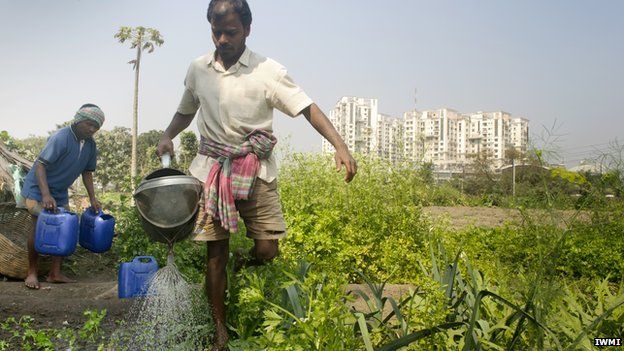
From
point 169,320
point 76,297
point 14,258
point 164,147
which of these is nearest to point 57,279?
point 14,258

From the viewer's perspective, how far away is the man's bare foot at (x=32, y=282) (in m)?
5.39

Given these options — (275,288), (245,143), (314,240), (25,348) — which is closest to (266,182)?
(245,143)

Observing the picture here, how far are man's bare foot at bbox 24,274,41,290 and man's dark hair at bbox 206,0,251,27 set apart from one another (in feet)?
11.5

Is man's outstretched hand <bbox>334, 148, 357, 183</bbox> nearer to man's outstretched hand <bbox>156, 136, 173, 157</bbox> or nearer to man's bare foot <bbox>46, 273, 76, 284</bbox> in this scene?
man's outstretched hand <bbox>156, 136, 173, 157</bbox>

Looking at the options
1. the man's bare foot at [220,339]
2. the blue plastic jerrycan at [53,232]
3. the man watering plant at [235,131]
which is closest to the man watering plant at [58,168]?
the blue plastic jerrycan at [53,232]

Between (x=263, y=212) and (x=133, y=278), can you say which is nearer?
(x=263, y=212)

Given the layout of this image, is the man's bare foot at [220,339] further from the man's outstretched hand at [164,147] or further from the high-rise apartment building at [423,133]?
the high-rise apartment building at [423,133]

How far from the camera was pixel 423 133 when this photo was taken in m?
7.11

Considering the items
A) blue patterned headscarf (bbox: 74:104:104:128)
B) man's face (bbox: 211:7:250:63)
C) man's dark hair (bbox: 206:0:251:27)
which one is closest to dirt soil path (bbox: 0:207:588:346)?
blue patterned headscarf (bbox: 74:104:104:128)

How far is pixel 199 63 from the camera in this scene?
10.9ft

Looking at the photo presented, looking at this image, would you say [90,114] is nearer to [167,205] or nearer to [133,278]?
[133,278]

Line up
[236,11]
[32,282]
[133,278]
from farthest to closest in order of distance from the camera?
[32,282]
[133,278]
[236,11]

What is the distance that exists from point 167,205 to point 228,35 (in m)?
0.98

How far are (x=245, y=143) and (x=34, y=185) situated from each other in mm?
3407
